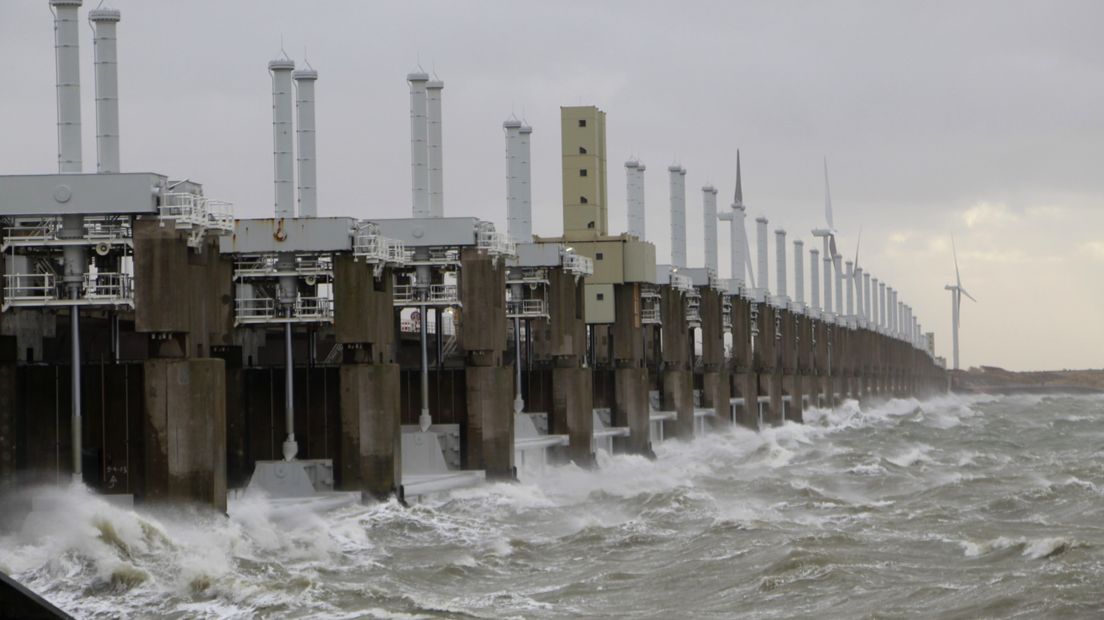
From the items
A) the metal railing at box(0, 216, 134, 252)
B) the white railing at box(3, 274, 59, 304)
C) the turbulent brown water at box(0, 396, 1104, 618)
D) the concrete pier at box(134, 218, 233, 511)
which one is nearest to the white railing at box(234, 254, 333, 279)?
the turbulent brown water at box(0, 396, 1104, 618)

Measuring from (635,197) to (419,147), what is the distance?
104 ft

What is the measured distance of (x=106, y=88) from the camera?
38.8m

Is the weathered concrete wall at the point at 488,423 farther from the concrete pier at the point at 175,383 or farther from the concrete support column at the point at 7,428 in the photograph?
the concrete support column at the point at 7,428

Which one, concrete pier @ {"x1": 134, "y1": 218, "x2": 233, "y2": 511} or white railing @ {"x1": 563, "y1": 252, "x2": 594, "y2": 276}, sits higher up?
white railing @ {"x1": 563, "y1": 252, "x2": 594, "y2": 276}

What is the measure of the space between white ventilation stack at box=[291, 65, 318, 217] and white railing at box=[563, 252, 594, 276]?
719 inches

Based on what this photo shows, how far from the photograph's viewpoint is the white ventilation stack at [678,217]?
93.6m

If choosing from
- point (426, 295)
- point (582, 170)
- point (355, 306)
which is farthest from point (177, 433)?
point (582, 170)

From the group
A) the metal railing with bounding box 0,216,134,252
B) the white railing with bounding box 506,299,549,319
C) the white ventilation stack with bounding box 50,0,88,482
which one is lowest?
the white railing with bounding box 506,299,549,319

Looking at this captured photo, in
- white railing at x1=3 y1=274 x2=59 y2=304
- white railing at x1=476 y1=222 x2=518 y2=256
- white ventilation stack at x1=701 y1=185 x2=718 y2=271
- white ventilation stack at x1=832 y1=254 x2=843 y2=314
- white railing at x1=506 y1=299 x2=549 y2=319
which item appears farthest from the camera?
white ventilation stack at x1=832 y1=254 x2=843 y2=314

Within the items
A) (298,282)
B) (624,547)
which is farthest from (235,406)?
(624,547)

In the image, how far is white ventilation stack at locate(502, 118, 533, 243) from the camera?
2653 inches

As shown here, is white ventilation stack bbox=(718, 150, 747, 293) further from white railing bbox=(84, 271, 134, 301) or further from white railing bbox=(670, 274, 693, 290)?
white railing bbox=(84, 271, 134, 301)

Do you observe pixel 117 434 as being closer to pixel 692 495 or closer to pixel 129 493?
pixel 129 493

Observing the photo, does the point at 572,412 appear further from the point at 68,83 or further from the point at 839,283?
the point at 839,283
